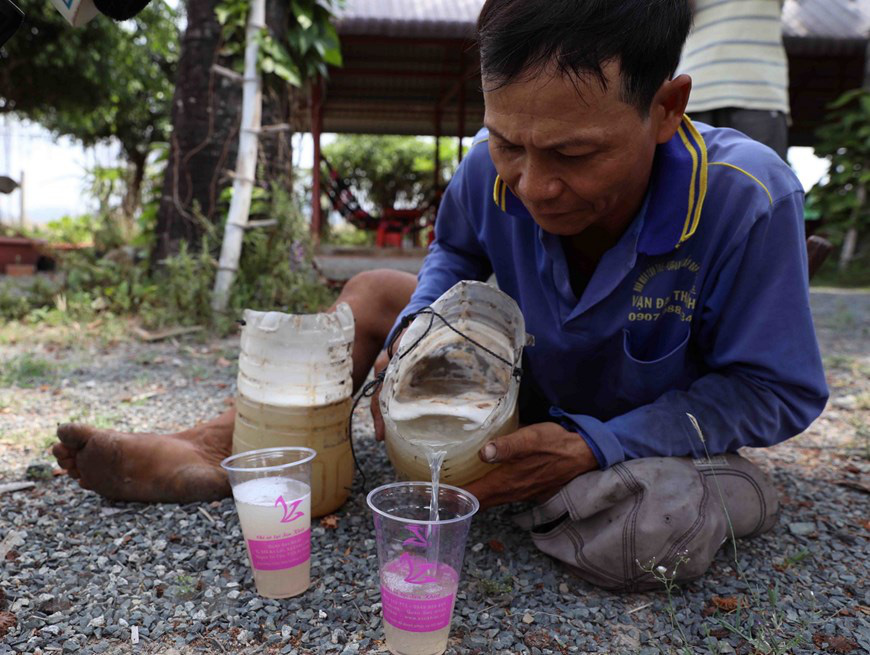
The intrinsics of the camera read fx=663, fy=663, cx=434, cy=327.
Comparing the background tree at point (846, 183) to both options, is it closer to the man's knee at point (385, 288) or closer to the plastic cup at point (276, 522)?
the man's knee at point (385, 288)

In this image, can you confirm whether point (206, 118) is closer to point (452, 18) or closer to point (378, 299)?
point (378, 299)

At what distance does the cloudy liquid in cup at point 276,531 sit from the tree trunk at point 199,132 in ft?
11.1

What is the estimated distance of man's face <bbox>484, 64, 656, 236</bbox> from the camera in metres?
1.26

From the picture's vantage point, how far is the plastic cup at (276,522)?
143 cm

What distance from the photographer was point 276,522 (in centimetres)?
143

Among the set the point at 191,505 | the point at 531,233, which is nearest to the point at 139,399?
the point at 191,505

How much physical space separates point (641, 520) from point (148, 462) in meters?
1.32

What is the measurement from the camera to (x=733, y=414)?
159 centimetres

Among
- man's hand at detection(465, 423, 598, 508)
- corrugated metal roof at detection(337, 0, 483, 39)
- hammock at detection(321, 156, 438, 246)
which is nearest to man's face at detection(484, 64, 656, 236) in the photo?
man's hand at detection(465, 423, 598, 508)

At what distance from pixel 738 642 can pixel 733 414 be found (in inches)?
19.7

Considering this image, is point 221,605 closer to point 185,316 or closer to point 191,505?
point 191,505

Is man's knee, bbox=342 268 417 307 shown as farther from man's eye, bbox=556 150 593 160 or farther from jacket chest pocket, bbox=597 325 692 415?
man's eye, bbox=556 150 593 160

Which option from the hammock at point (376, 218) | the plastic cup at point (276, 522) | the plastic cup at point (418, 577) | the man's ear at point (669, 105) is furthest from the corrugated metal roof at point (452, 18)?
the plastic cup at point (418, 577)

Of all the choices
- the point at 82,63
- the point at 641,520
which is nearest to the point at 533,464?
Answer: the point at 641,520
